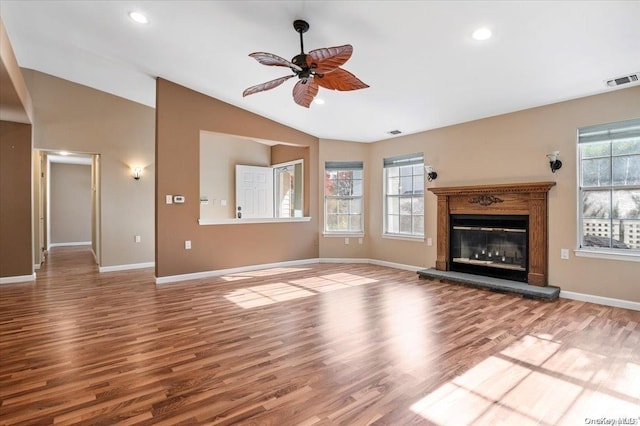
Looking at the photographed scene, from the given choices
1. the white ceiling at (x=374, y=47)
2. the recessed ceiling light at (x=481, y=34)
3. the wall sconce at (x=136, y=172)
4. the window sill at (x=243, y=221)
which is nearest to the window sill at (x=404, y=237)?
the window sill at (x=243, y=221)

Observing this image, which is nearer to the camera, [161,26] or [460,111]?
[161,26]

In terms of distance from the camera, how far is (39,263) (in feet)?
20.9

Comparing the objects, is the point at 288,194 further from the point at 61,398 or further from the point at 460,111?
the point at 61,398

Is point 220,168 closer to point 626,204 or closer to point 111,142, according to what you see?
point 111,142

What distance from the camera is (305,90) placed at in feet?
10.7

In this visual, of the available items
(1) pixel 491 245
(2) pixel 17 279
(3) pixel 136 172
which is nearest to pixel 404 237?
(1) pixel 491 245

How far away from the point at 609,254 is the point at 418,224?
272 cm

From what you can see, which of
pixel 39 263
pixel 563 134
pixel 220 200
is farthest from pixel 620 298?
pixel 39 263

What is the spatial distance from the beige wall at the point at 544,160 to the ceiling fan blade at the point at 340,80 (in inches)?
115

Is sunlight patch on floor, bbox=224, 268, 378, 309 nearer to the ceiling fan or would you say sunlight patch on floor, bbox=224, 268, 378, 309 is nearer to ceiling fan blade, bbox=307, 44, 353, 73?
the ceiling fan

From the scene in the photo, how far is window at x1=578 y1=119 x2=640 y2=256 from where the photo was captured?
12.6ft

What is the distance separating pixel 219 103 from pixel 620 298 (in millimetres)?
6234

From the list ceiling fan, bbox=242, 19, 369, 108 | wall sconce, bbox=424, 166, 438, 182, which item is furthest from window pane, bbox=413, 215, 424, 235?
ceiling fan, bbox=242, 19, 369, 108

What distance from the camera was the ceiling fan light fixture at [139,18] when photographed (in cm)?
351
